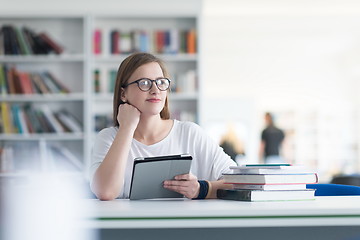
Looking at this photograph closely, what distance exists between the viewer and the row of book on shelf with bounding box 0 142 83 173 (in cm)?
493

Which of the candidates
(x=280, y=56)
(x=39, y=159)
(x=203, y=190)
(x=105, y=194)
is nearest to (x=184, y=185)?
(x=203, y=190)

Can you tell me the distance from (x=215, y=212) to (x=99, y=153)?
87 cm

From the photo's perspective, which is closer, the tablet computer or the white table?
the white table

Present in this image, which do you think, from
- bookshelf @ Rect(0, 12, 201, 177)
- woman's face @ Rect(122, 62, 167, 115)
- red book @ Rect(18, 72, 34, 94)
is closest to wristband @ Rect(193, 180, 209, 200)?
woman's face @ Rect(122, 62, 167, 115)

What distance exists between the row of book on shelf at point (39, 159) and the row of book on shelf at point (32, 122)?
0.16m

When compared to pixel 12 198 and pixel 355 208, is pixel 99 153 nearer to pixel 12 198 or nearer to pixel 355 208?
pixel 12 198

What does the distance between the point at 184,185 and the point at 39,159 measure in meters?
3.52

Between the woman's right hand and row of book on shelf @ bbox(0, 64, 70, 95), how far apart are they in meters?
3.17

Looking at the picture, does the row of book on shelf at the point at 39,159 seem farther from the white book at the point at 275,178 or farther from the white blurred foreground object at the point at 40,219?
the white blurred foreground object at the point at 40,219

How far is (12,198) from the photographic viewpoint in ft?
4.26

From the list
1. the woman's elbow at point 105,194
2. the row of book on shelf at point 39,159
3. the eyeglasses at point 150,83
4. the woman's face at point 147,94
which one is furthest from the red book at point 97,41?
the woman's elbow at point 105,194

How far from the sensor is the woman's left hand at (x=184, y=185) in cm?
170

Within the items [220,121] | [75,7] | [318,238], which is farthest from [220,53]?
[318,238]

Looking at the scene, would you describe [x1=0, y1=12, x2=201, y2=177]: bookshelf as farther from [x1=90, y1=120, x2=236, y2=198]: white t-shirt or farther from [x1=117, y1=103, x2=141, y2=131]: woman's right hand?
[x1=117, y1=103, x2=141, y2=131]: woman's right hand
